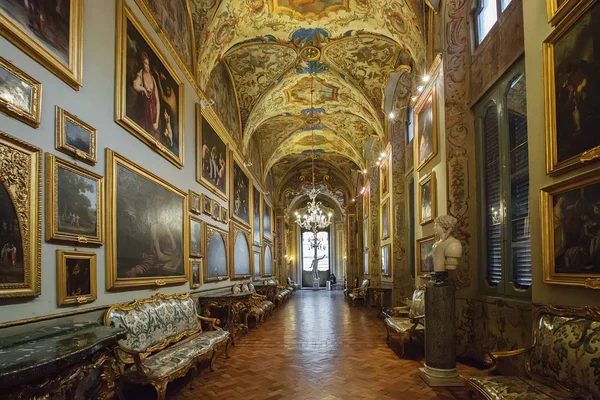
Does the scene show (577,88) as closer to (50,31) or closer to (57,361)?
(57,361)

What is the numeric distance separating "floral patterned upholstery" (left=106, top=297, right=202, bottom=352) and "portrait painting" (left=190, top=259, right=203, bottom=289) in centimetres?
111

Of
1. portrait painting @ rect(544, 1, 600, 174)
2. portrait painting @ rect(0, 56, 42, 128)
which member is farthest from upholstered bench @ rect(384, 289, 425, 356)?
portrait painting @ rect(0, 56, 42, 128)

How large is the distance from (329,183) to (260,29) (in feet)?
53.1

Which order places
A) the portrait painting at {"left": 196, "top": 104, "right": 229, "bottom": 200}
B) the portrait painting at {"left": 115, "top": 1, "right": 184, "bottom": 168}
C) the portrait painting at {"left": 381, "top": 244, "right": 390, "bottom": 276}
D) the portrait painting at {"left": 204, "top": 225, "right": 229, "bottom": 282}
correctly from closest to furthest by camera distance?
the portrait painting at {"left": 115, "top": 1, "right": 184, "bottom": 168} < the portrait painting at {"left": 196, "top": 104, "right": 229, "bottom": 200} < the portrait painting at {"left": 204, "top": 225, "right": 229, "bottom": 282} < the portrait painting at {"left": 381, "top": 244, "right": 390, "bottom": 276}

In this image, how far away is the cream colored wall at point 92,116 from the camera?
3.42 meters

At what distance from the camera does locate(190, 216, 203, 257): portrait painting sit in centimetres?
802

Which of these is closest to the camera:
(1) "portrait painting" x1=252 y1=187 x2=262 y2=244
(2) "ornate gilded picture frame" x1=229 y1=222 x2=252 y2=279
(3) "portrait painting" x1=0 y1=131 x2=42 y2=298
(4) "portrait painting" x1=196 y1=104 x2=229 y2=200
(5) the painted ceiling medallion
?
(3) "portrait painting" x1=0 y1=131 x2=42 y2=298

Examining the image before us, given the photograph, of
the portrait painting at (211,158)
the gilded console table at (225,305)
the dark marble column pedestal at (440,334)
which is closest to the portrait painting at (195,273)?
the gilded console table at (225,305)

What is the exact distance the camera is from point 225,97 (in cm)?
1169

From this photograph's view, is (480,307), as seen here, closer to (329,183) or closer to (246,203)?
(246,203)

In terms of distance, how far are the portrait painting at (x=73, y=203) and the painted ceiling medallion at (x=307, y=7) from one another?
626cm

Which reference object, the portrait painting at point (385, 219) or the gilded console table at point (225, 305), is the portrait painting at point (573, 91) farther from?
the portrait painting at point (385, 219)

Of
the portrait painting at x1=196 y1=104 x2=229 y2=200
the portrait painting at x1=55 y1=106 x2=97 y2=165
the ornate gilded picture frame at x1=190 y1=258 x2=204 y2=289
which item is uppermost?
the portrait painting at x1=196 y1=104 x2=229 y2=200

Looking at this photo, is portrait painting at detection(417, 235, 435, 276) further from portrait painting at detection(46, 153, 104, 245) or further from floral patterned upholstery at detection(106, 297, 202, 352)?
portrait painting at detection(46, 153, 104, 245)
